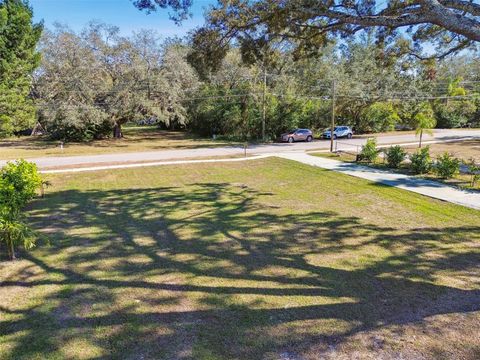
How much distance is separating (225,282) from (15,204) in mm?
4771

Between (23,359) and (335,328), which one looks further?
(335,328)

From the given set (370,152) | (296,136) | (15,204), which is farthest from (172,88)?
(15,204)

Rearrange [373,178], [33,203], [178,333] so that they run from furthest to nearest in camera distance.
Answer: [373,178], [33,203], [178,333]

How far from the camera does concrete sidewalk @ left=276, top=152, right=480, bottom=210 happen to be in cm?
1017

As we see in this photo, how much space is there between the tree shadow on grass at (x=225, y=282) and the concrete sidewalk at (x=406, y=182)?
3127 mm

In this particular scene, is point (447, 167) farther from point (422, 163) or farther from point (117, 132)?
point (117, 132)

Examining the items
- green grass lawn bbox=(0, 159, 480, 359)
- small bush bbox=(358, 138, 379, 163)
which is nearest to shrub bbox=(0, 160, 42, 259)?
green grass lawn bbox=(0, 159, 480, 359)

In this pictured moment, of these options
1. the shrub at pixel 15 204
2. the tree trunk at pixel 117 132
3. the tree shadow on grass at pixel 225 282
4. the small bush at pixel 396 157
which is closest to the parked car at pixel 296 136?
the small bush at pixel 396 157

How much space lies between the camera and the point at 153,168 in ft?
54.1

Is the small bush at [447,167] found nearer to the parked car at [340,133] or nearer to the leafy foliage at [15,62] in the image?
the parked car at [340,133]

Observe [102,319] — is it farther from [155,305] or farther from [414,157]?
[414,157]

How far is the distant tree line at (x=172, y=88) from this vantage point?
80.7 feet

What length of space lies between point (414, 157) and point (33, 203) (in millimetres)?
13775

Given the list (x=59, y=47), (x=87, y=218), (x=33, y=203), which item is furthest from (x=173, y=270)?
(x=59, y=47)
